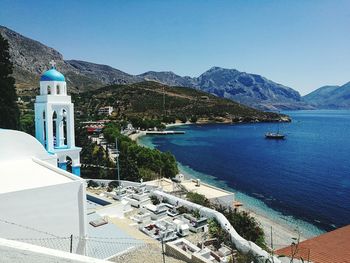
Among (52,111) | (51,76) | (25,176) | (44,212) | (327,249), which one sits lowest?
(327,249)

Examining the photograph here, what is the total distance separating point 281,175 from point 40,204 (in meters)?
38.7

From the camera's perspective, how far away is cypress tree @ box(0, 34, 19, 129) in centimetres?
2220

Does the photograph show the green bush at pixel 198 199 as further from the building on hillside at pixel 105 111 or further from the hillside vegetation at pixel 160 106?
the building on hillside at pixel 105 111

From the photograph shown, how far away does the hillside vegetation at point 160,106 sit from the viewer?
360ft

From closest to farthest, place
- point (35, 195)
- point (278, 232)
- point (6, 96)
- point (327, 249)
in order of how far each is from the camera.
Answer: point (35, 195)
point (327, 249)
point (6, 96)
point (278, 232)

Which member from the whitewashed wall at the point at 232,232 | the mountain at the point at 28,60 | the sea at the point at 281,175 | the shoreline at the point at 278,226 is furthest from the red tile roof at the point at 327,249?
the mountain at the point at 28,60

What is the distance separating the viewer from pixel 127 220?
15594 mm

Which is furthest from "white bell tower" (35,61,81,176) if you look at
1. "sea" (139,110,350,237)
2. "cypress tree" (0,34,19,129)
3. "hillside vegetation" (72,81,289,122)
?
"hillside vegetation" (72,81,289,122)

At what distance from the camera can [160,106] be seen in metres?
122

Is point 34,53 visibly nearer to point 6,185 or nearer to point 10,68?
point 10,68

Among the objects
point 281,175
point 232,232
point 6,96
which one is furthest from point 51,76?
point 281,175

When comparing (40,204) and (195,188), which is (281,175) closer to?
(195,188)

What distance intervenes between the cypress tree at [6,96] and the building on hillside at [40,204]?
13057 millimetres

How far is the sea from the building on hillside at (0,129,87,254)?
60.6 ft
